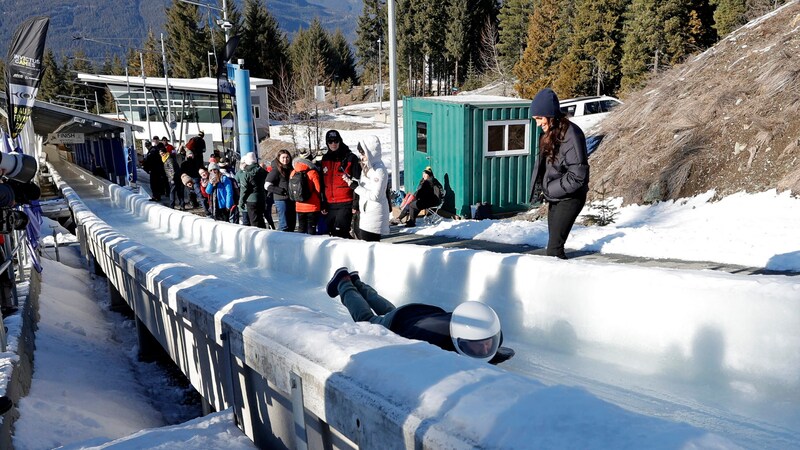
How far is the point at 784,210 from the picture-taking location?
7.18 m

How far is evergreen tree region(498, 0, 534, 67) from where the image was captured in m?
47.6

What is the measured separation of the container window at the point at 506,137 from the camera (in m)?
11.6

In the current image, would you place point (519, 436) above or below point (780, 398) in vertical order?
above

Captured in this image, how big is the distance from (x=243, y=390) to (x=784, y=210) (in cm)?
687

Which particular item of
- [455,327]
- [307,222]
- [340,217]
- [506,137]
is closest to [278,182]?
[307,222]

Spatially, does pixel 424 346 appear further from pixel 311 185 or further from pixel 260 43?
pixel 260 43

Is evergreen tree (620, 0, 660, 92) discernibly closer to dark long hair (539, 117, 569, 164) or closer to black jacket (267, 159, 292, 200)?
black jacket (267, 159, 292, 200)

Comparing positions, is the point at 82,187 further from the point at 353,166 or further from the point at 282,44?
the point at 282,44

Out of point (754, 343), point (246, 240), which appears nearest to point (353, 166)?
point (246, 240)

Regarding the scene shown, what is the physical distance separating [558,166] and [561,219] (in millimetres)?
433

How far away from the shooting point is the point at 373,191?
592 cm

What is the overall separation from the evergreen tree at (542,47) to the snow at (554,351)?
35173 millimetres

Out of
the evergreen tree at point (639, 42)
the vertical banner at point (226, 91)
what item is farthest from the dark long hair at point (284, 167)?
the evergreen tree at point (639, 42)

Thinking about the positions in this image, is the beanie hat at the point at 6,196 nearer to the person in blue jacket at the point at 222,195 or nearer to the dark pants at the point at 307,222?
the dark pants at the point at 307,222
